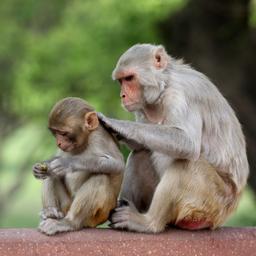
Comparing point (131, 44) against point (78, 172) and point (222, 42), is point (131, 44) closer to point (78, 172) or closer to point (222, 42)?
point (222, 42)

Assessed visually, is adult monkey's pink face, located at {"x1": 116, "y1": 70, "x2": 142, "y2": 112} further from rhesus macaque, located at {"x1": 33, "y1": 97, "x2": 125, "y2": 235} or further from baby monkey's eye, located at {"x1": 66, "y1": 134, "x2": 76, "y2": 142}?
→ baby monkey's eye, located at {"x1": 66, "y1": 134, "x2": 76, "y2": 142}

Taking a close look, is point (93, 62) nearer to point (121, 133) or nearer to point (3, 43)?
point (3, 43)

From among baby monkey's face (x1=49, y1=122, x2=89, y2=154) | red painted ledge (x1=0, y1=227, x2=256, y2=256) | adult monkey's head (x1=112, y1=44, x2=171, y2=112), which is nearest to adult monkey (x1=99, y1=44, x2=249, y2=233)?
adult monkey's head (x1=112, y1=44, x2=171, y2=112)

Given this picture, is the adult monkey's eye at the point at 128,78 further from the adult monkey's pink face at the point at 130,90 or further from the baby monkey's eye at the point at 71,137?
the baby monkey's eye at the point at 71,137

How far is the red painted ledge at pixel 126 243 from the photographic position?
7.03 metres

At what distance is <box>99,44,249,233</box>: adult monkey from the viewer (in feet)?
23.7

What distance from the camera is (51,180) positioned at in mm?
7301

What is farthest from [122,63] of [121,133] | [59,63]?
[59,63]

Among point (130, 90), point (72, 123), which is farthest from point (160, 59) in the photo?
point (72, 123)

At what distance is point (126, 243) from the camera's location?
23.5 feet

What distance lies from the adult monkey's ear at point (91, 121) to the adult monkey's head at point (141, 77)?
337mm

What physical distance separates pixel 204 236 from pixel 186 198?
36cm

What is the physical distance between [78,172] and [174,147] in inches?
28.0

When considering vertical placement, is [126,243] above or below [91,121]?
below
